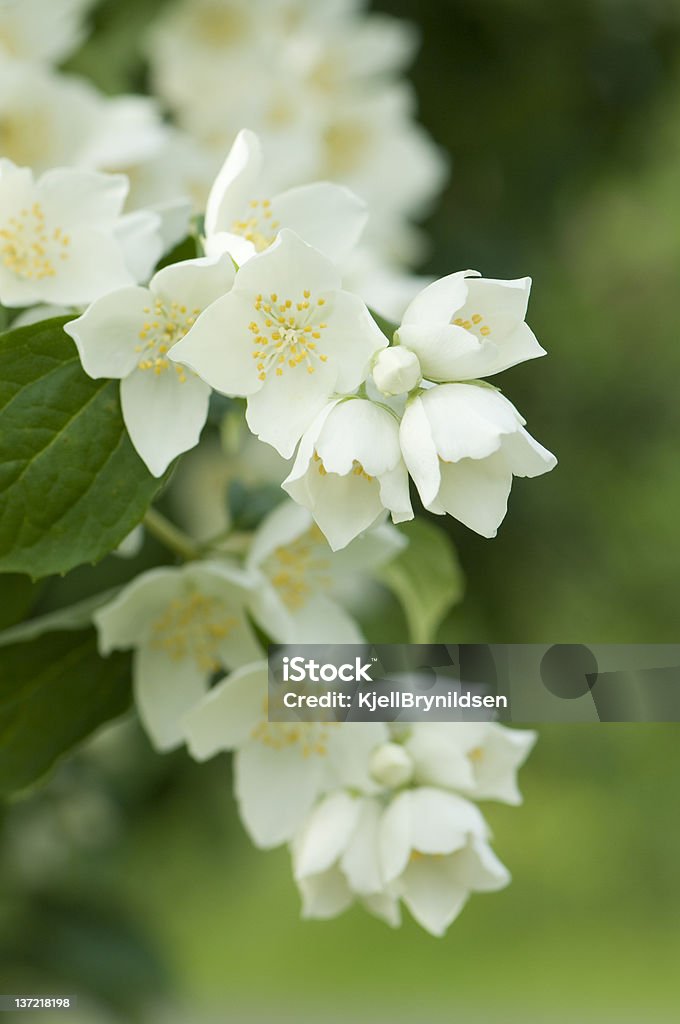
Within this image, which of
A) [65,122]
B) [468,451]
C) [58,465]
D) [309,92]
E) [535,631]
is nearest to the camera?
[468,451]

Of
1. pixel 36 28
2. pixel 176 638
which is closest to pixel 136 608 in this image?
pixel 176 638

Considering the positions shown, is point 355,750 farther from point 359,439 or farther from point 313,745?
point 359,439

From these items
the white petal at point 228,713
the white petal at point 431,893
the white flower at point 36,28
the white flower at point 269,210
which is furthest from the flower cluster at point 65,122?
the white petal at point 431,893

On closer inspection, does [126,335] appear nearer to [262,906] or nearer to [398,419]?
[398,419]

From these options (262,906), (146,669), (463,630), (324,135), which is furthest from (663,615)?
(146,669)

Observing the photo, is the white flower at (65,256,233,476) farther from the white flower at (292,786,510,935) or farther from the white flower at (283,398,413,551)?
the white flower at (292,786,510,935)

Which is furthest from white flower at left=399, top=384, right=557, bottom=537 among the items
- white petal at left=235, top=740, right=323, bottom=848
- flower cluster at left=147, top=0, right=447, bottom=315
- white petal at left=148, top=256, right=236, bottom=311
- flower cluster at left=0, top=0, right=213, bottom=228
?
flower cluster at left=147, top=0, right=447, bottom=315
